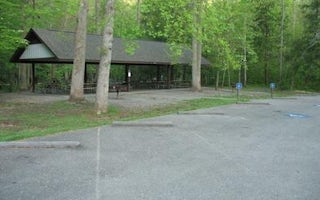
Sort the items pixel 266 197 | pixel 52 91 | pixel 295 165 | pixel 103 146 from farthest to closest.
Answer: pixel 52 91, pixel 103 146, pixel 295 165, pixel 266 197

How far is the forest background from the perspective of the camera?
685 inches

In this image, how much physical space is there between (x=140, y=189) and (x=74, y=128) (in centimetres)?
629

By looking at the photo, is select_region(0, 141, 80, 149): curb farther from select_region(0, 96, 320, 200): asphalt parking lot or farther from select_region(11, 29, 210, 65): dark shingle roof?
select_region(11, 29, 210, 65): dark shingle roof

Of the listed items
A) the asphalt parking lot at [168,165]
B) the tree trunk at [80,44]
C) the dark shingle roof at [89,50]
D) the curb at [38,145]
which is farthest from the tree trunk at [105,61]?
the dark shingle roof at [89,50]

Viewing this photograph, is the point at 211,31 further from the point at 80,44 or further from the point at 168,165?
the point at 168,165

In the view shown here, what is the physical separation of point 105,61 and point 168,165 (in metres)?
8.82

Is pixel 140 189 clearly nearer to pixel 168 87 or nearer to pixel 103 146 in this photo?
pixel 103 146

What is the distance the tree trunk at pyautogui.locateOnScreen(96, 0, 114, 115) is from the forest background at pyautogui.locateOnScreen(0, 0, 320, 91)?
1.59 ft

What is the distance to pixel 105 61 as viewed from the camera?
15.5 metres

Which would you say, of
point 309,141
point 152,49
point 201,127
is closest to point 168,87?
point 152,49

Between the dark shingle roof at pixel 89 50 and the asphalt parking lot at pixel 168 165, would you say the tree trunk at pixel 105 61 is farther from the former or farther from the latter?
the dark shingle roof at pixel 89 50

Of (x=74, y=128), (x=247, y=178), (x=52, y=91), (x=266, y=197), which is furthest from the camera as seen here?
(x=52, y=91)

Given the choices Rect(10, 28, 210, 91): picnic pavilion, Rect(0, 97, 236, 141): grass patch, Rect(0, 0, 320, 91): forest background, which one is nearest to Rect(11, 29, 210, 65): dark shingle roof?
Rect(10, 28, 210, 91): picnic pavilion

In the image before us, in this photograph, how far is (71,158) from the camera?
775 centimetres
